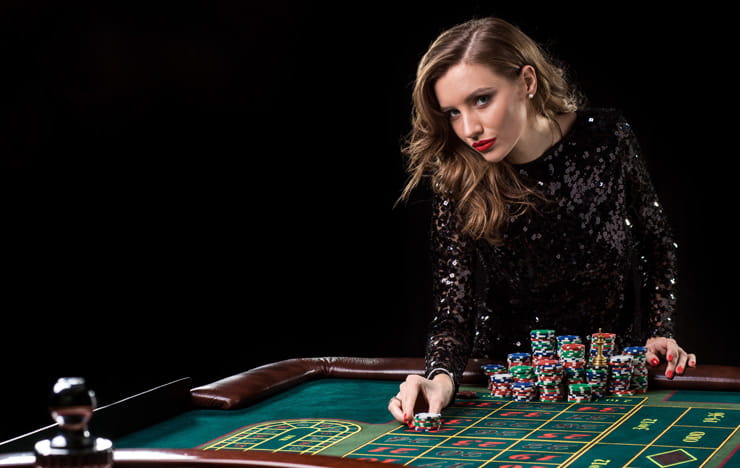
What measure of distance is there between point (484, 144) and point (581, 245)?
58cm

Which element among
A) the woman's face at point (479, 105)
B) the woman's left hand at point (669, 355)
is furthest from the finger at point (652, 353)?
Result: the woman's face at point (479, 105)

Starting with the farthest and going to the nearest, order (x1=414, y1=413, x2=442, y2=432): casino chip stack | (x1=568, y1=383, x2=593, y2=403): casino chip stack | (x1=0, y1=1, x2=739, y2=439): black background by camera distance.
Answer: (x1=0, y1=1, x2=739, y2=439): black background → (x1=568, y1=383, x2=593, y2=403): casino chip stack → (x1=414, y1=413, x2=442, y2=432): casino chip stack

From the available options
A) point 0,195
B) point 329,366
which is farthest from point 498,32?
point 0,195

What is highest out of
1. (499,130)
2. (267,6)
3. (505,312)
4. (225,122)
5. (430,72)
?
(267,6)

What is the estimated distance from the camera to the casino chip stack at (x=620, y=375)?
2.67 meters

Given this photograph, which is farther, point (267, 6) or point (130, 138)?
point (267, 6)

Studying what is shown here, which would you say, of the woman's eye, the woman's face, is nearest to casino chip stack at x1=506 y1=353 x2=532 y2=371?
the woman's face

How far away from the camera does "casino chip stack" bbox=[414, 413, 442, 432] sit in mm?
2307

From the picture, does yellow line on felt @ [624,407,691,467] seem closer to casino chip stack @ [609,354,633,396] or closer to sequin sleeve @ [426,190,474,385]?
casino chip stack @ [609,354,633,396]

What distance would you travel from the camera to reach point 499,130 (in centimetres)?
288

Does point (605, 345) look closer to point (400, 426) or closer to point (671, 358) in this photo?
point (671, 358)

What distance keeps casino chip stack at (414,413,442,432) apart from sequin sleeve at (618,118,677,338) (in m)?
1.19

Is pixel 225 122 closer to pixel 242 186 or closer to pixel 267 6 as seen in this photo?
pixel 242 186

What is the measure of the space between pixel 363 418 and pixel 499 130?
1.02m
